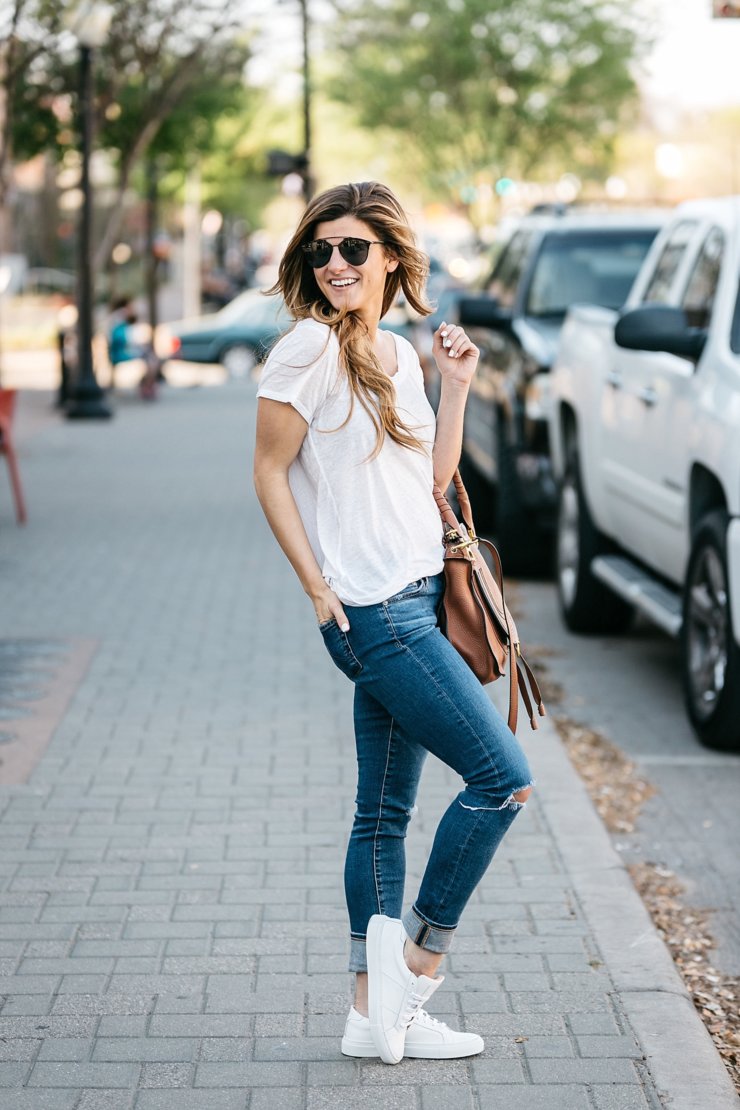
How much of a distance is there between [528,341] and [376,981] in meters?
7.29

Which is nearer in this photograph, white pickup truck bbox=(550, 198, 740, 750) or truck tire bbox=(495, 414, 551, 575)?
white pickup truck bbox=(550, 198, 740, 750)

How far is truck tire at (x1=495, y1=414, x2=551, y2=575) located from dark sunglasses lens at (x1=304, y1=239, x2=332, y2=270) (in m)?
6.64

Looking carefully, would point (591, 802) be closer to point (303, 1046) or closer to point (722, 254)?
point (303, 1046)

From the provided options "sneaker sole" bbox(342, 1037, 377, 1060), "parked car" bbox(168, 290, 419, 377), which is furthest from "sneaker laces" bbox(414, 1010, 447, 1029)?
"parked car" bbox(168, 290, 419, 377)

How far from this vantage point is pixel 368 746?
386cm

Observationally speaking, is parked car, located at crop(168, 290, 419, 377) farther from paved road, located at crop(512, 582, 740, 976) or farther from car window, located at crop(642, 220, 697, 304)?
car window, located at crop(642, 220, 697, 304)

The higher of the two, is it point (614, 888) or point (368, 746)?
point (368, 746)

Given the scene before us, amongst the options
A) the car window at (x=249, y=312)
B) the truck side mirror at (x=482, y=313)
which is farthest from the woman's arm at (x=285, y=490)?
the car window at (x=249, y=312)

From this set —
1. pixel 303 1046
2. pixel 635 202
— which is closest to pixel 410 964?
pixel 303 1046

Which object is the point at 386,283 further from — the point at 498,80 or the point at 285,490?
the point at 498,80

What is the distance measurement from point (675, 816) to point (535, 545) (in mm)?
4606

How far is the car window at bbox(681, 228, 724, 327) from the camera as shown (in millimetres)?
7523

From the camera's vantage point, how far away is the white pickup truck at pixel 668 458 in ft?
21.7

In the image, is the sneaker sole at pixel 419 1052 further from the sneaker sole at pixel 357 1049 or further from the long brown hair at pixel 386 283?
the long brown hair at pixel 386 283
